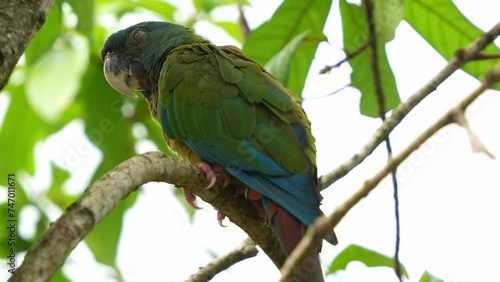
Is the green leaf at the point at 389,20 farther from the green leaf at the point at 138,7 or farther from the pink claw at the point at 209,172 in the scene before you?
the green leaf at the point at 138,7

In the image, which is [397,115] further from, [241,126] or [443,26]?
[241,126]

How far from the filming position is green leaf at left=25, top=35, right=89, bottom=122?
144 inches

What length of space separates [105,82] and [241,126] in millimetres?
1010

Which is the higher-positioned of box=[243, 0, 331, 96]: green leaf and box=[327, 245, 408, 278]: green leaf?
box=[243, 0, 331, 96]: green leaf

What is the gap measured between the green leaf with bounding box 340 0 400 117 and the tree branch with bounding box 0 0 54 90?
157 centimetres

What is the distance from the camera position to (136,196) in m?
4.04

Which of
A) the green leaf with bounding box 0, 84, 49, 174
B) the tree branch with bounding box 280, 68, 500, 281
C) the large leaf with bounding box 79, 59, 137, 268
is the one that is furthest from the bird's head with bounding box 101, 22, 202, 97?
the tree branch with bounding box 280, 68, 500, 281

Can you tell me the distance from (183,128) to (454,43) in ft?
4.60

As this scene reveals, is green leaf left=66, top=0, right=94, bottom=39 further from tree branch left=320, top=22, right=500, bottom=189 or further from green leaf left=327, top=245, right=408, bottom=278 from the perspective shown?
green leaf left=327, top=245, right=408, bottom=278

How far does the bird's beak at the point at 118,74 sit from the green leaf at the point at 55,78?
0.20 meters

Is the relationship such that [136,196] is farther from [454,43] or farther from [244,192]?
[454,43]

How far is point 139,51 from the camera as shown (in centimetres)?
443

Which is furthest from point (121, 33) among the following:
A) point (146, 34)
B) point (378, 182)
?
point (378, 182)

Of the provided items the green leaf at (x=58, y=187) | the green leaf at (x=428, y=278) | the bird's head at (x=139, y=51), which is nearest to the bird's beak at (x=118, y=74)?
the bird's head at (x=139, y=51)
